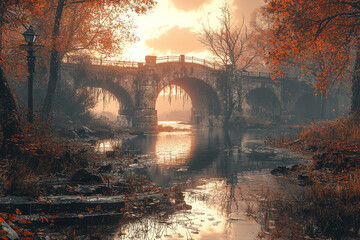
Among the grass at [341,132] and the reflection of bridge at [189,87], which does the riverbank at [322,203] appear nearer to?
the grass at [341,132]

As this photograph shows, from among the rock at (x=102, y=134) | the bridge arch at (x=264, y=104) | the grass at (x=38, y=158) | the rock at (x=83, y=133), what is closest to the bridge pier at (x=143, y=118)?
the rock at (x=102, y=134)

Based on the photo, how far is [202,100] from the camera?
40.5m

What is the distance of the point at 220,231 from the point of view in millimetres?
5188

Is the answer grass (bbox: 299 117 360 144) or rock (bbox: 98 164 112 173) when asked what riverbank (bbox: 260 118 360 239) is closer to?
grass (bbox: 299 117 360 144)

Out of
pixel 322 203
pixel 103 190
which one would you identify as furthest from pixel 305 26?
pixel 103 190

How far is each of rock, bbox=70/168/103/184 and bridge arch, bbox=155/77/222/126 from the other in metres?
26.6

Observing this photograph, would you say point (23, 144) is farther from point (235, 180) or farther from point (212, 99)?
point (212, 99)

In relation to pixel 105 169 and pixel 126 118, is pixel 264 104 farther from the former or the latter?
pixel 105 169

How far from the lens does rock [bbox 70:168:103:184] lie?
719 cm

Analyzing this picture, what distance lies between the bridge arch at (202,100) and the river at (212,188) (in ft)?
67.9

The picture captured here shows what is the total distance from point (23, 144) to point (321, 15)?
40.0ft

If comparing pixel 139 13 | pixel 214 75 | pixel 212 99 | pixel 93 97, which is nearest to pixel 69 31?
pixel 139 13

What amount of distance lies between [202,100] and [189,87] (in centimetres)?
245

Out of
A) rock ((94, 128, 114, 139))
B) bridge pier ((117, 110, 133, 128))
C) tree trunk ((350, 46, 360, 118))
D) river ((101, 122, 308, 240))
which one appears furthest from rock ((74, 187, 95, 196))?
bridge pier ((117, 110, 133, 128))
